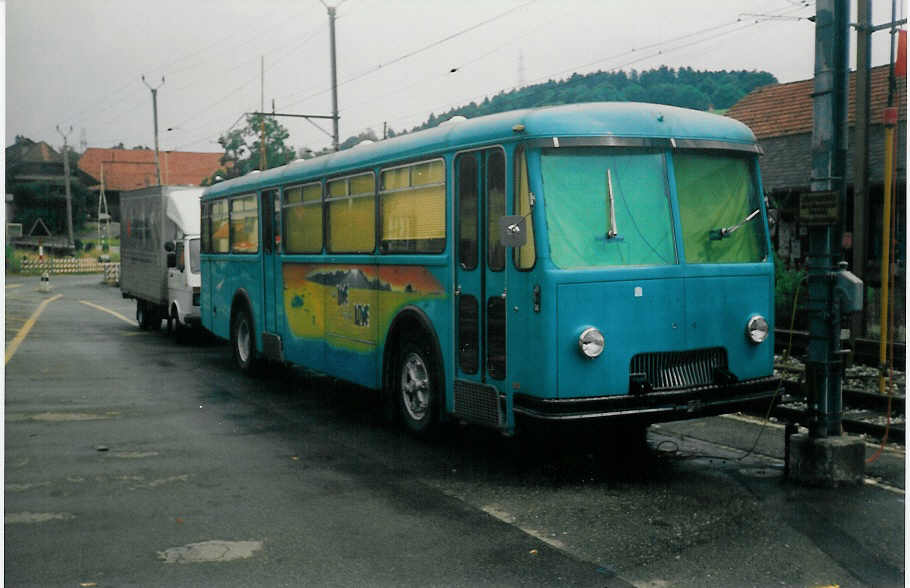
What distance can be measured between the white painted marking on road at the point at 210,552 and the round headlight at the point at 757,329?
408 centimetres

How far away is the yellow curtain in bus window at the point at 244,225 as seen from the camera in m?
13.7

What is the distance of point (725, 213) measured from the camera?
8.19m

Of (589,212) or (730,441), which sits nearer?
(589,212)

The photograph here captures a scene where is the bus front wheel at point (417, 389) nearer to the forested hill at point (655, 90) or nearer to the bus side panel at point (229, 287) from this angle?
the bus side panel at point (229, 287)

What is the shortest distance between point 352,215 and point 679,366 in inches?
158

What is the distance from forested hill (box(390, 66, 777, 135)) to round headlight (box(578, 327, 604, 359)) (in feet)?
20.9

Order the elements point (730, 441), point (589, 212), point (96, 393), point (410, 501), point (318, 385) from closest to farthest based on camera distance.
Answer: point (410, 501) < point (589, 212) < point (730, 441) < point (96, 393) < point (318, 385)

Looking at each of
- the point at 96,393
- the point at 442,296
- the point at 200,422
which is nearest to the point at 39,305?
the point at 96,393

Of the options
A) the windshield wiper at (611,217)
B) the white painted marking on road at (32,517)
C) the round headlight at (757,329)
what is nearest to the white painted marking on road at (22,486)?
the white painted marking on road at (32,517)

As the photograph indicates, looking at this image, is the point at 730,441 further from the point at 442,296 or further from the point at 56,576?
the point at 56,576

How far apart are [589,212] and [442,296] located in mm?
1608

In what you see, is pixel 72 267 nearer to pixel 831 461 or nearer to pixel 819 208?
pixel 819 208

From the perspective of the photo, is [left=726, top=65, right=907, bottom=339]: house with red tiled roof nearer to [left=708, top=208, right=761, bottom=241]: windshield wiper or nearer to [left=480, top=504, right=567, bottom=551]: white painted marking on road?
[left=708, top=208, right=761, bottom=241]: windshield wiper

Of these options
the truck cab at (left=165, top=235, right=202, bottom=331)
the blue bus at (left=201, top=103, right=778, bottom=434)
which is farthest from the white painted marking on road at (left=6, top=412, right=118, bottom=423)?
the truck cab at (left=165, top=235, right=202, bottom=331)
